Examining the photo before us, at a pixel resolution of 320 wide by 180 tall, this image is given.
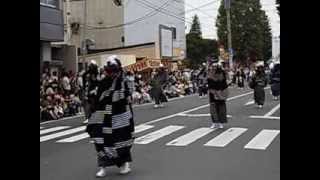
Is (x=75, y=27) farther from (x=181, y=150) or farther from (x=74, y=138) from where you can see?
(x=181, y=150)

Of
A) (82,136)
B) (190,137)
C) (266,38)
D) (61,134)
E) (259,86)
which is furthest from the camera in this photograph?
(266,38)

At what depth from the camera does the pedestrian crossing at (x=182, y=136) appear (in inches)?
463

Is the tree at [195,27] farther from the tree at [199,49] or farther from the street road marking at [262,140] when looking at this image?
the street road marking at [262,140]

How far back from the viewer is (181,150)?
1082 centimetres

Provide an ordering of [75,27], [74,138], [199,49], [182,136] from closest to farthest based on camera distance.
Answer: [182,136]
[74,138]
[75,27]
[199,49]

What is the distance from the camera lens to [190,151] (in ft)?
35.0

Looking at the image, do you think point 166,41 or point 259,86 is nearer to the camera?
point 259,86

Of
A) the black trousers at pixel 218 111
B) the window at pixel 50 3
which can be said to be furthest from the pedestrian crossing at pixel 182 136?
the window at pixel 50 3

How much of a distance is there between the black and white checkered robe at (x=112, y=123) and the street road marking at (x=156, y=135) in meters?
3.79

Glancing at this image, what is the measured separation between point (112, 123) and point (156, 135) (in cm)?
515

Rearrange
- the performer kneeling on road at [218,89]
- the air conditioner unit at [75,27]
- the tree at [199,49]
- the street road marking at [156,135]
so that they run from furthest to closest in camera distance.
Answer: the tree at [199,49] < the air conditioner unit at [75,27] < the performer kneeling on road at [218,89] < the street road marking at [156,135]

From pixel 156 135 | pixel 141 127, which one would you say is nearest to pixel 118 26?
pixel 141 127

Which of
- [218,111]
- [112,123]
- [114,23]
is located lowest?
[218,111]
